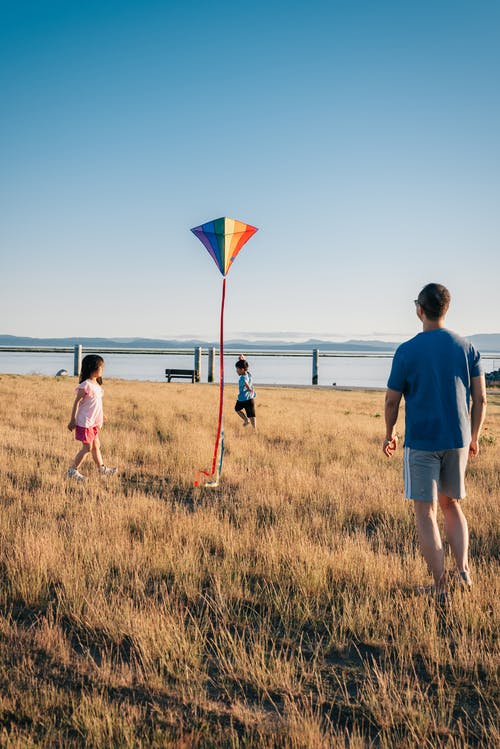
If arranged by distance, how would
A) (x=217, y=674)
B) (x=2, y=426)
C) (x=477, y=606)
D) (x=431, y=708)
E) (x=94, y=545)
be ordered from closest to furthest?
1. (x=431, y=708)
2. (x=217, y=674)
3. (x=477, y=606)
4. (x=94, y=545)
5. (x=2, y=426)

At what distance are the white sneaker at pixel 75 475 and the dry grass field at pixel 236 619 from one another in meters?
0.22

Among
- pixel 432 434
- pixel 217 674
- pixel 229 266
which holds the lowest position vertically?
pixel 217 674

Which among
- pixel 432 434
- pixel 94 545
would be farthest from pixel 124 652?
pixel 432 434

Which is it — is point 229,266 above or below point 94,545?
above

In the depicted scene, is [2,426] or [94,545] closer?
[94,545]

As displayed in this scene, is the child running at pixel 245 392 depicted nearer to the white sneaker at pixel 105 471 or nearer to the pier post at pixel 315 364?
the white sneaker at pixel 105 471

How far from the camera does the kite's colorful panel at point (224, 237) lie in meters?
7.44

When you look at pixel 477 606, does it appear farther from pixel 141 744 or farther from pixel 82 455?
pixel 82 455

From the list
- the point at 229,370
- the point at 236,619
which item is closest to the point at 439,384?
the point at 236,619

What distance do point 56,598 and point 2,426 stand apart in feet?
28.6

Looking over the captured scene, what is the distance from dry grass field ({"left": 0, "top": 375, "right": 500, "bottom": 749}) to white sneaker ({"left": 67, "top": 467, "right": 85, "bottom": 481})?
215mm

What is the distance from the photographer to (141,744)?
259 centimetres

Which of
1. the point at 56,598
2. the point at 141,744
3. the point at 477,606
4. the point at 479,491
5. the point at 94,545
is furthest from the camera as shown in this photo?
the point at 479,491

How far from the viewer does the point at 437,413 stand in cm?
407
